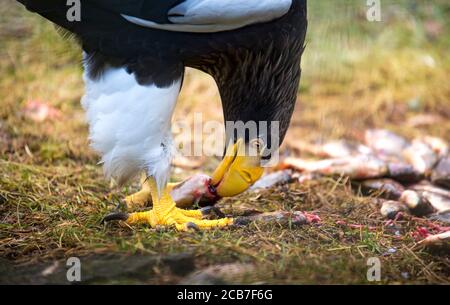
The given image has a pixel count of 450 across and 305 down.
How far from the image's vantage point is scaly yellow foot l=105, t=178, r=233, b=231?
364cm

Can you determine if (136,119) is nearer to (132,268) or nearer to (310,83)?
(132,268)

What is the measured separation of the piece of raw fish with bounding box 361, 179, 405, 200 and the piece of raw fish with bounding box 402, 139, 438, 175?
1.30ft

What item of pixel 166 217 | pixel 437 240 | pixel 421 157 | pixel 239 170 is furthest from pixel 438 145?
pixel 166 217

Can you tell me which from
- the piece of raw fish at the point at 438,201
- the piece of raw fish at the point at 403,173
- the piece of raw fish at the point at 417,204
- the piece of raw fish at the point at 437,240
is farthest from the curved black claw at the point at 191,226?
the piece of raw fish at the point at 403,173

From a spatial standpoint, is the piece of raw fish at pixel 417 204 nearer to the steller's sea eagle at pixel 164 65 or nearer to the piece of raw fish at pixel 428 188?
the piece of raw fish at pixel 428 188

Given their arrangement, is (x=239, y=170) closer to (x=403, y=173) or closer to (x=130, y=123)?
(x=130, y=123)

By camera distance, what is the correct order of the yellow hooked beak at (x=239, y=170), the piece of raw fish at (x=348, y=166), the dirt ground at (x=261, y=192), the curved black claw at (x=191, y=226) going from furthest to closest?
the piece of raw fish at (x=348, y=166)
the yellow hooked beak at (x=239, y=170)
the curved black claw at (x=191, y=226)
the dirt ground at (x=261, y=192)

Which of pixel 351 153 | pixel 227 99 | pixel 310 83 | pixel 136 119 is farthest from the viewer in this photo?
pixel 310 83

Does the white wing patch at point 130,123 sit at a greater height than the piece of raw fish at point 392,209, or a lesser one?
greater

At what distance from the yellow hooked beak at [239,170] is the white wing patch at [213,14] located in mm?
687

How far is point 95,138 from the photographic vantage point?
11.8ft

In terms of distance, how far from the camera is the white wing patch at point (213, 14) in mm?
3475
